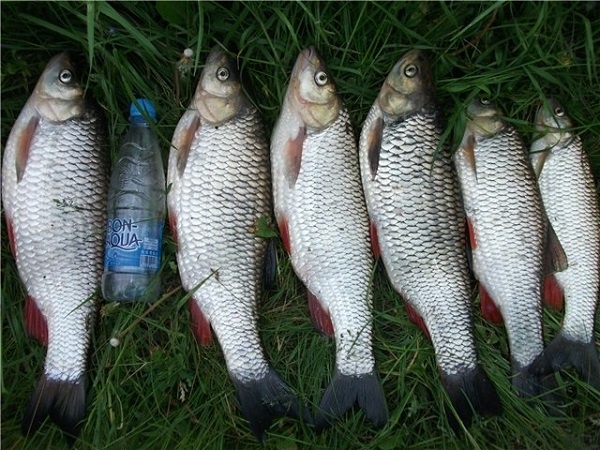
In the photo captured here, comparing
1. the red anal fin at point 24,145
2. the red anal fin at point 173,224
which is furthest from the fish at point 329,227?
the red anal fin at point 24,145

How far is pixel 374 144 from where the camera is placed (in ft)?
8.82

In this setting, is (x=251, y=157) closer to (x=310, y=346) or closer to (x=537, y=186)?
(x=310, y=346)

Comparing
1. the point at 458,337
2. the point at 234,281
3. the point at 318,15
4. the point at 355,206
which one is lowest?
the point at 458,337

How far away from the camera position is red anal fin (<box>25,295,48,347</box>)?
260 cm

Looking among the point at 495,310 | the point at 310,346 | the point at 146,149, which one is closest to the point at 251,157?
the point at 146,149

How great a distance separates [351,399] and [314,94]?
1.37 metres

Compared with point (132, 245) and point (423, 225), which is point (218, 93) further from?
point (423, 225)

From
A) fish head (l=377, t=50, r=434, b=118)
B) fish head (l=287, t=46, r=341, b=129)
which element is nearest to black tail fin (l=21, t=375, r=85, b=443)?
fish head (l=287, t=46, r=341, b=129)

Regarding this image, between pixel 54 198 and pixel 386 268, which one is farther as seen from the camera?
pixel 386 268

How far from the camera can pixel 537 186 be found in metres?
2.82

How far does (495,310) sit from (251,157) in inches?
53.8

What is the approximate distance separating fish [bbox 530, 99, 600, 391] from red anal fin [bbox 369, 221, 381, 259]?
0.88 metres

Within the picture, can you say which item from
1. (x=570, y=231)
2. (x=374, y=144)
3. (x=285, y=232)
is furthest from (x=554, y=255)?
(x=285, y=232)

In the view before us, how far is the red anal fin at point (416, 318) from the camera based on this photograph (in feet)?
8.95
